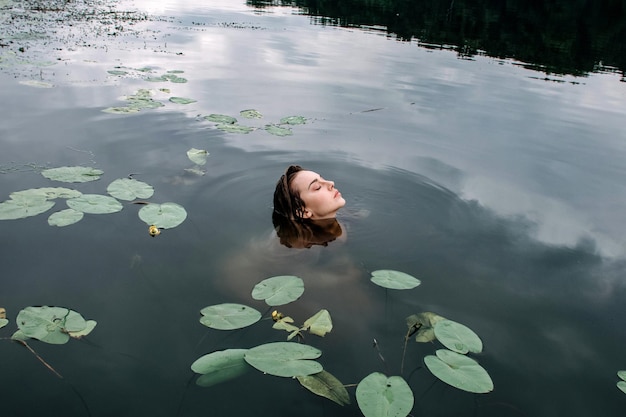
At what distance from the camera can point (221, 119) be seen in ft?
22.3

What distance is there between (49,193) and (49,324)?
1959 millimetres

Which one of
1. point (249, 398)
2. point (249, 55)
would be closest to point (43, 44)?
point (249, 55)

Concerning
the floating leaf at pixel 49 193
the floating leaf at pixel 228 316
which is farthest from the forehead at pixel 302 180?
A: the floating leaf at pixel 49 193

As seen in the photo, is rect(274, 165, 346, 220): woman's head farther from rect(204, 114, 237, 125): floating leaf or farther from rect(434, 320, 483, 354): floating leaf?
rect(204, 114, 237, 125): floating leaf

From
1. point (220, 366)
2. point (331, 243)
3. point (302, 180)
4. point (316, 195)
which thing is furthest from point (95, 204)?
point (220, 366)

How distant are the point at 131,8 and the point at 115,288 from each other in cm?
2186

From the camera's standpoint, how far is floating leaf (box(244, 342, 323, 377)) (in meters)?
2.20

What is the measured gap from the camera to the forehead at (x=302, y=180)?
4285 mm

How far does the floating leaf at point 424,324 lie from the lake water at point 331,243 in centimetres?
8

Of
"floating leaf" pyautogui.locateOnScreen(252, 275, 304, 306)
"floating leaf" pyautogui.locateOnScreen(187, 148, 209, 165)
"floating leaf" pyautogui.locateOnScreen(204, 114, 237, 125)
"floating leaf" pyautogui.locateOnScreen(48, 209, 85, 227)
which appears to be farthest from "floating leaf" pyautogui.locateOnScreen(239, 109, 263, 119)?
"floating leaf" pyautogui.locateOnScreen(252, 275, 304, 306)

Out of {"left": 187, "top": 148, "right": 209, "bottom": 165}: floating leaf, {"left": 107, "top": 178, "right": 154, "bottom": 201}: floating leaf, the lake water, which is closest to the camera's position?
the lake water

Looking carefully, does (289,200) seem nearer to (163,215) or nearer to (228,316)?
(163,215)

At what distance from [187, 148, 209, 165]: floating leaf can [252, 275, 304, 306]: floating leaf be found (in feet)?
9.02

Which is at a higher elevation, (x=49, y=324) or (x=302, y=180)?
(x=302, y=180)
